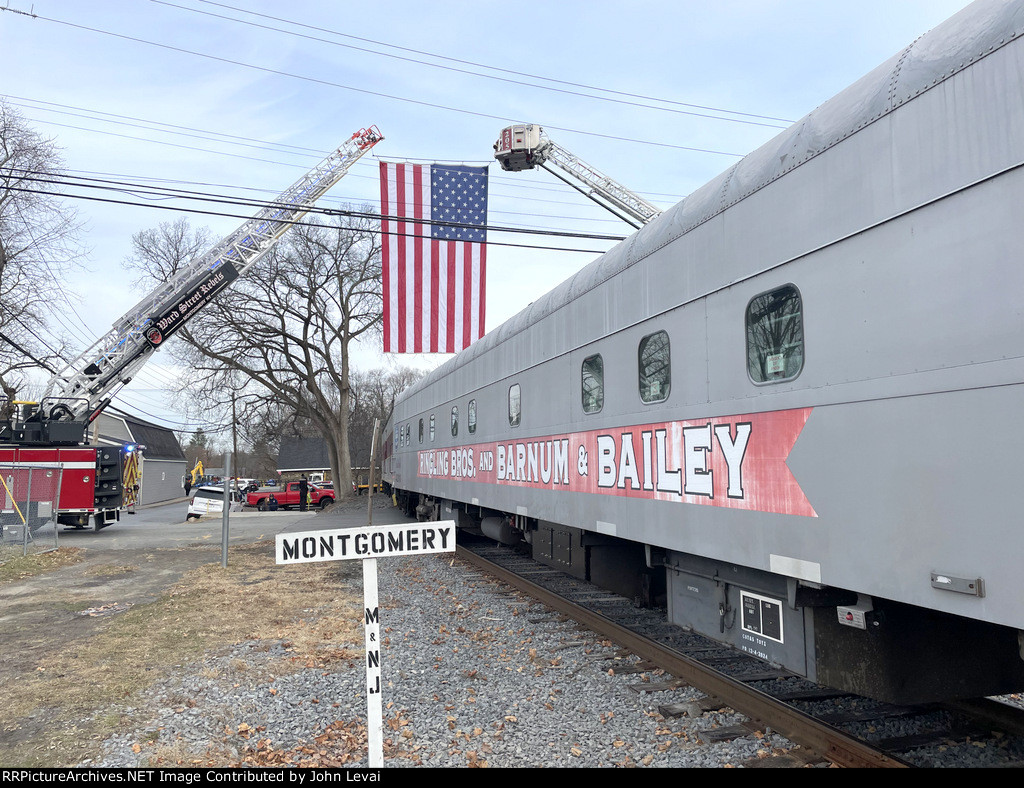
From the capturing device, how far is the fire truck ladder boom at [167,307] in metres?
22.2

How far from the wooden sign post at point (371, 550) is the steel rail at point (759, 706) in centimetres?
259

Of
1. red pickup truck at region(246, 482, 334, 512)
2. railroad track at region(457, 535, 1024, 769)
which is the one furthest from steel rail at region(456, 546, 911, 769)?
red pickup truck at region(246, 482, 334, 512)

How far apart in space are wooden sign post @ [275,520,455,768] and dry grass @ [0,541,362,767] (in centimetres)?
237

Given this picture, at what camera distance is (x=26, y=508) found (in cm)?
1631

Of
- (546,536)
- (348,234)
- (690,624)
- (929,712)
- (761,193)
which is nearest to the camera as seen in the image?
(761,193)

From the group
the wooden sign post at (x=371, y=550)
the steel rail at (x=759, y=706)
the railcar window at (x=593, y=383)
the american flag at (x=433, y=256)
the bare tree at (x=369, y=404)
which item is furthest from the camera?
the bare tree at (x=369, y=404)

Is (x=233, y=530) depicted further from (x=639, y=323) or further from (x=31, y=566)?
(x=639, y=323)

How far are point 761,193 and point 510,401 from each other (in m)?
5.36

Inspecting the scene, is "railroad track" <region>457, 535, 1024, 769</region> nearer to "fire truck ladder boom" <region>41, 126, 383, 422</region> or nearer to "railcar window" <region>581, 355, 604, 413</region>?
"railcar window" <region>581, 355, 604, 413</region>

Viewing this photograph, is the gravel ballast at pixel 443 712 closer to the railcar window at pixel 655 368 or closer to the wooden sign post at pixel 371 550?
the wooden sign post at pixel 371 550

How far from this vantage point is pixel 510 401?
9.52 metres

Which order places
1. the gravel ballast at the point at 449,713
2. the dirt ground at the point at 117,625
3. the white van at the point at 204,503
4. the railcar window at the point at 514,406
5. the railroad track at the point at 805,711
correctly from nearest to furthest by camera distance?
the railroad track at the point at 805,711
the gravel ballast at the point at 449,713
the dirt ground at the point at 117,625
the railcar window at the point at 514,406
the white van at the point at 204,503

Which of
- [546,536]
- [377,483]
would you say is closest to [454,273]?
[546,536]

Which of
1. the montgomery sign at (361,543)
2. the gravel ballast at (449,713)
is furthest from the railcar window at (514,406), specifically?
the montgomery sign at (361,543)
